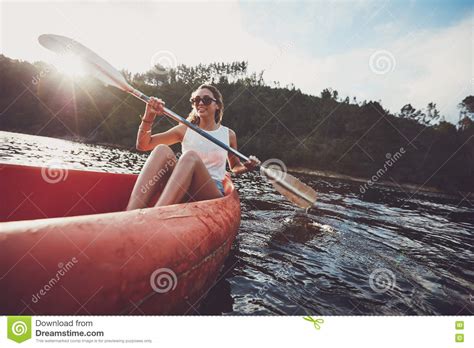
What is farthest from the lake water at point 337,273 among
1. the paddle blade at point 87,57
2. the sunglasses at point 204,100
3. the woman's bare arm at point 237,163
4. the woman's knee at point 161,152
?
the paddle blade at point 87,57

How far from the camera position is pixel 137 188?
210cm

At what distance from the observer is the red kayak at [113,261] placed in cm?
96

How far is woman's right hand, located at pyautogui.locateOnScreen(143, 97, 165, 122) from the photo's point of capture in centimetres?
268

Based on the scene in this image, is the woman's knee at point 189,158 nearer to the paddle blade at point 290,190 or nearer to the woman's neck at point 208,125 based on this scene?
the woman's neck at point 208,125

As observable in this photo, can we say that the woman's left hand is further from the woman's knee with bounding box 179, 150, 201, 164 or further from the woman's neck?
the woman's knee with bounding box 179, 150, 201, 164

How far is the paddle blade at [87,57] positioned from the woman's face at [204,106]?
744mm

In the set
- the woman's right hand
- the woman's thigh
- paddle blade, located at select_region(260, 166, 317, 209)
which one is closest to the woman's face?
the woman's right hand

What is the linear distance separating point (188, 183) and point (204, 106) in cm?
120

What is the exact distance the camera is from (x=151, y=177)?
2.19 metres

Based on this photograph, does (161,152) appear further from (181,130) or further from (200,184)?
(181,130)
